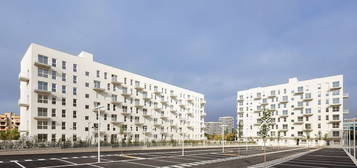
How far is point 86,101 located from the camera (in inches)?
2195

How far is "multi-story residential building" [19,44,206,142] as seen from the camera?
46594mm

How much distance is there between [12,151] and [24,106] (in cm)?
1600

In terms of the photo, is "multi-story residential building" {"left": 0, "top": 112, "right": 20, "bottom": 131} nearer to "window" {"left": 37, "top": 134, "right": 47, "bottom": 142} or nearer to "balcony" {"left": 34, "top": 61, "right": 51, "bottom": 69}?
"window" {"left": 37, "top": 134, "right": 47, "bottom": 142}

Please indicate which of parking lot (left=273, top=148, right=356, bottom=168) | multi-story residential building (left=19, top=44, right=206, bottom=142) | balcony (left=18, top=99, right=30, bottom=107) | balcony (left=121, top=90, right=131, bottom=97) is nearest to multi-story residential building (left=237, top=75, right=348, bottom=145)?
multi-story residential building (left=19, top=44, right=206, bottom=142)

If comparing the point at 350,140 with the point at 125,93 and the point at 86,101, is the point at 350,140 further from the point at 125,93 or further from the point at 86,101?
the point at 86,101

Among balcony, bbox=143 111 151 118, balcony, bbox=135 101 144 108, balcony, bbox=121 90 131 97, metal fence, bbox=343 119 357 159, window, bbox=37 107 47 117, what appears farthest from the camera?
balcony, bbox=143 111 151 118

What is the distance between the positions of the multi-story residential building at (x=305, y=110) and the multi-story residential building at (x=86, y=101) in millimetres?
34192

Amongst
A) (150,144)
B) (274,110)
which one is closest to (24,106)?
(150,144)

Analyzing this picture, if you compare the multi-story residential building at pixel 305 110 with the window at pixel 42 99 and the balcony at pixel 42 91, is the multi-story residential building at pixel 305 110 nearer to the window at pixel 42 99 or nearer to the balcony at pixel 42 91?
the balcony at pixel 42 91

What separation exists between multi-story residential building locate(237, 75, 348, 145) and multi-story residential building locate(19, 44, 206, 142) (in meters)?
34.2

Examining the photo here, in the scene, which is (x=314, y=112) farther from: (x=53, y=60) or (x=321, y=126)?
(x=53, y=60)

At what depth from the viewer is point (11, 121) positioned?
12056 centimetres

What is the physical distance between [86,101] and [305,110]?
251 feet

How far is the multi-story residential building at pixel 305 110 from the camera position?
77.2m
